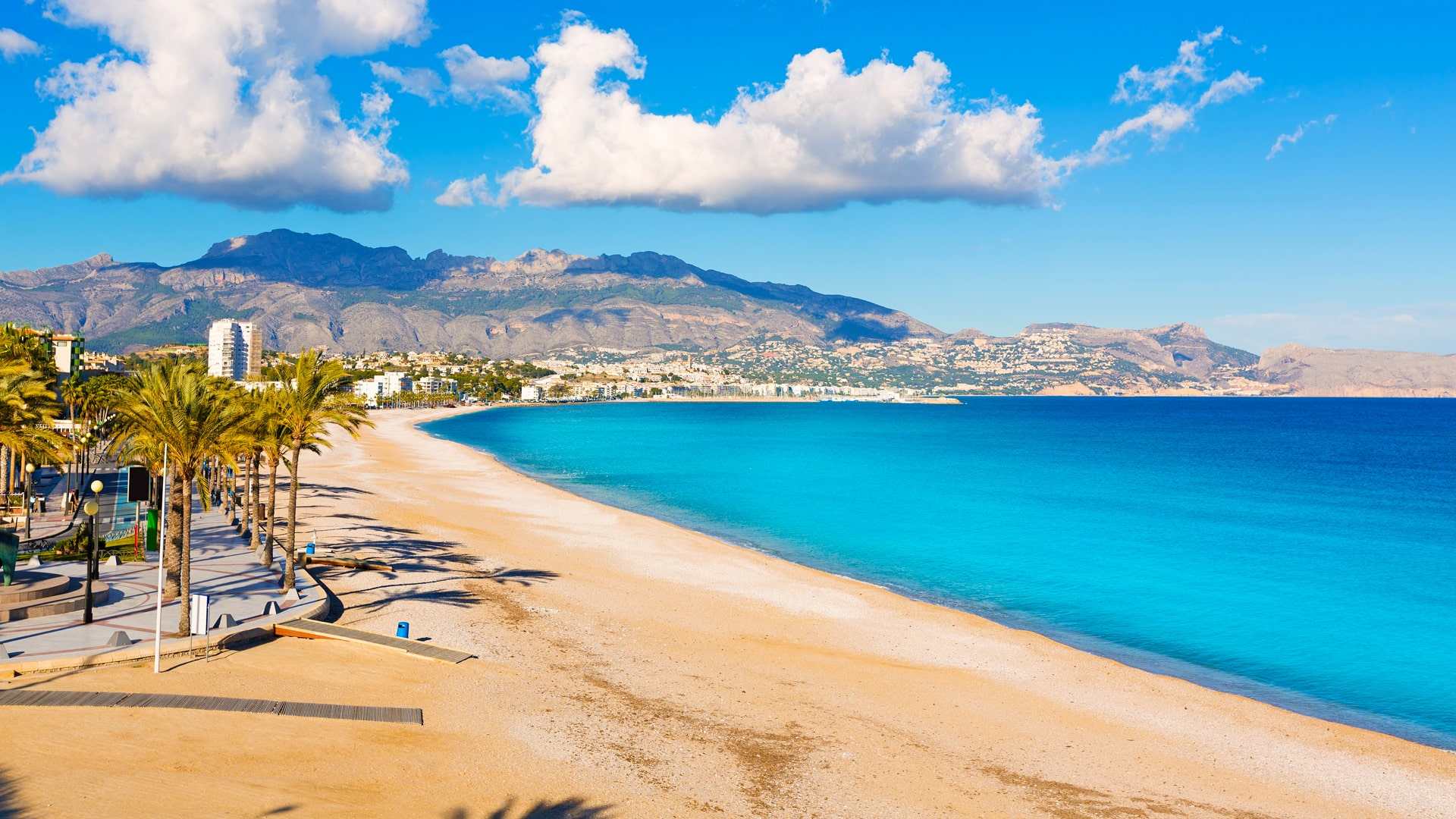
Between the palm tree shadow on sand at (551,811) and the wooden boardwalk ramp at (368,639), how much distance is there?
709 cm

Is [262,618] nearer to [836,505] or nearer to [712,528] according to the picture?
[712,528]

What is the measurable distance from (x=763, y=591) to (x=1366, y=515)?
45.9 meters

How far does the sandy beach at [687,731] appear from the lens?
1205cm

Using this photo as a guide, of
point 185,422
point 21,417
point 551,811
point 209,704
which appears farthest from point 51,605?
point 551,811

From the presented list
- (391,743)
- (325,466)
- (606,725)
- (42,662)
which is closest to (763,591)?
(606,725)

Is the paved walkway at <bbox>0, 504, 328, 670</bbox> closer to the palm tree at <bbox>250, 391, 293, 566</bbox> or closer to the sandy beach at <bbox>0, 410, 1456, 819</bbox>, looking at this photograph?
the palm tree at <bbox>250, 391, 293, 566</bbox>

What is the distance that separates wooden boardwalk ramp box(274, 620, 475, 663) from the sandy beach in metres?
0.35

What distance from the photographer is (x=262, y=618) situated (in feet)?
62.4

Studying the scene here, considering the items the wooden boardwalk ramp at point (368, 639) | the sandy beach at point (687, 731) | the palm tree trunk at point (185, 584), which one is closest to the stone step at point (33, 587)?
the palm tree trunk at point (185, 584)

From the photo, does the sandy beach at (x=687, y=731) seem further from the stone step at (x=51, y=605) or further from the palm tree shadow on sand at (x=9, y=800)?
the stone step at (x=51, y=605)

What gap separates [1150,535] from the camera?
46.8 m

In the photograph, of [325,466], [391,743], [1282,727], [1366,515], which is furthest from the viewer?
[325,466]

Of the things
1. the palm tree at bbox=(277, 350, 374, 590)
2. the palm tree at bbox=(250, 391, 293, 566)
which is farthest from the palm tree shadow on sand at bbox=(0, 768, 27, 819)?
the palm tree at bbox=(250, 391, 293, 566)

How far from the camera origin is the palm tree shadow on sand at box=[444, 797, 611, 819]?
454 inches
